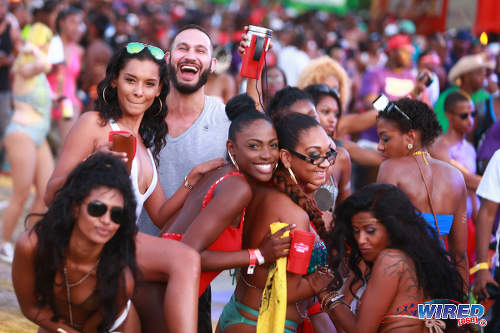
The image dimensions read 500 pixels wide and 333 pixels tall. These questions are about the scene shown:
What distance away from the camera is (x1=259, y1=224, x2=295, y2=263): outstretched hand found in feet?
10.4

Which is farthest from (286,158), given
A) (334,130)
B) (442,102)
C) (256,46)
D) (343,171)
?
(442,102)

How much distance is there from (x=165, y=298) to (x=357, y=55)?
1015cm

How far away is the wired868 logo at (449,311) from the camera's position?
337 cm

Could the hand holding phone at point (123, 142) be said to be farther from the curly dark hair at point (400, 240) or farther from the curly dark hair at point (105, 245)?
the curly dark hair at point (400, 240)

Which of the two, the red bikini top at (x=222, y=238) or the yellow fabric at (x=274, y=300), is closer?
the yellow fabric at (x=274, y=300)

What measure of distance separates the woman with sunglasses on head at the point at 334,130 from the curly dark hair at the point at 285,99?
17.4 inches

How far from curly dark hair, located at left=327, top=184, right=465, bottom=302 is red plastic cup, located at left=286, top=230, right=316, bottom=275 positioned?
32 centimetres

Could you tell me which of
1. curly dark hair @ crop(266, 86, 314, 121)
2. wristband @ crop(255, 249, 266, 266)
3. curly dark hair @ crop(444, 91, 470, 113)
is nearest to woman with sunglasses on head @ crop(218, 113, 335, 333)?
wristband @ crop(255, 249, 266, 266)

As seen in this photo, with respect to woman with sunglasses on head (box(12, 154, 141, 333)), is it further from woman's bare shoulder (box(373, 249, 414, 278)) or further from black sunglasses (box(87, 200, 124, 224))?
woman's bare shoulder (box(373, 249, 414, 278))

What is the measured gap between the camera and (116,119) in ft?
11.9

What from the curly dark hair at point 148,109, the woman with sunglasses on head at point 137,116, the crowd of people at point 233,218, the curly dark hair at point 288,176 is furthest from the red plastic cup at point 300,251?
the curly dark hair at point 148,109

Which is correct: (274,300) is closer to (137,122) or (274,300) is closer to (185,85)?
(137,122)

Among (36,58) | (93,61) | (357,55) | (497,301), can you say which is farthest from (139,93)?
(357,55)

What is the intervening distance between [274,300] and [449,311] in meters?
0.95
